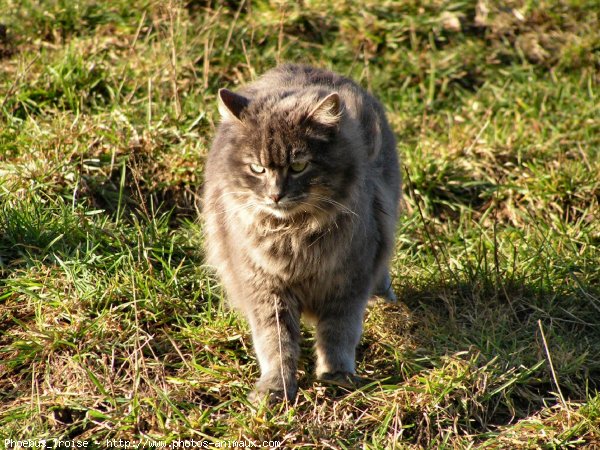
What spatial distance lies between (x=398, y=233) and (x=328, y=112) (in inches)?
63.9

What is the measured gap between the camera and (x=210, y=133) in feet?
17.4

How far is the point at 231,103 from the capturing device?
359 centimetres

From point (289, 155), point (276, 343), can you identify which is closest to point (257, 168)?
point (289, 155)

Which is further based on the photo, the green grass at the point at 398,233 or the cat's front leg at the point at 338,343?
the cat's front leg at the point at 338,343

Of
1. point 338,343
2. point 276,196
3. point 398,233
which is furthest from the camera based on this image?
point 398,233

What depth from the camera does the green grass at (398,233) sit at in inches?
138

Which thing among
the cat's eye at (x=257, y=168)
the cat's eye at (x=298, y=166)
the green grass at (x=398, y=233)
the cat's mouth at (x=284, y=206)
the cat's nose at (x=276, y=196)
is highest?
the cat's eye at (x=298, y=166)

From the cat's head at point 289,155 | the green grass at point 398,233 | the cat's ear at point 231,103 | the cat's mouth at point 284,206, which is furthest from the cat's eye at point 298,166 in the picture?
the green grass at point 398,233

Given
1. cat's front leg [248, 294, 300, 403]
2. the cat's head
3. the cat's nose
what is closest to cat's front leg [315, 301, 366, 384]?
cat's front leg [248, 294, 300, 403]

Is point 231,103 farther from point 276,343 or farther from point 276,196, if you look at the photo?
point 276,343

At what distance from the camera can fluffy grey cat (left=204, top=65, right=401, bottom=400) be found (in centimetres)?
349

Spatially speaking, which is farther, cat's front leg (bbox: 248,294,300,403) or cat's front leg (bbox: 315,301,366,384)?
cat's front leg (bbox: 315,301,366,384)

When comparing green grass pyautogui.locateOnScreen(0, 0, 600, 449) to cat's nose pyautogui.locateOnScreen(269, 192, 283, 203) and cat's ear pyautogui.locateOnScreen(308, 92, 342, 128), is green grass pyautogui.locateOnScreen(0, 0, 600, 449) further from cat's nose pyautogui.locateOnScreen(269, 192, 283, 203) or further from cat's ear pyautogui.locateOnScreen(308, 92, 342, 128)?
cat's ear pyautogui.locateOnScreen(308, 92, 342, 128)

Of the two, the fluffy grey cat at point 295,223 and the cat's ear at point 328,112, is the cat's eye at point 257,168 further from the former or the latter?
the cat's ear at point 328,112
